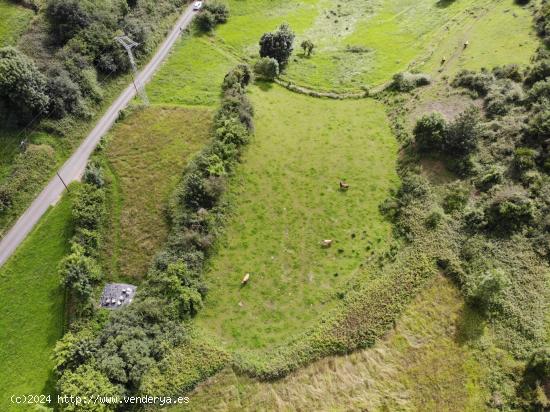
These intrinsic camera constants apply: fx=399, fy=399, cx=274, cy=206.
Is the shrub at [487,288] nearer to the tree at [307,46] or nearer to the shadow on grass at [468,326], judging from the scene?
the shadow on grass at [468,326]

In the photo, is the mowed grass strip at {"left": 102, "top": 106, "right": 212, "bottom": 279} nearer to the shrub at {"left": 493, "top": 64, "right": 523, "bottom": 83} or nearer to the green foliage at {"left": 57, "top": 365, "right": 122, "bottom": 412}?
the green foliage at {"left": 57, "top": 365, "right": 122, "bottom": 412}

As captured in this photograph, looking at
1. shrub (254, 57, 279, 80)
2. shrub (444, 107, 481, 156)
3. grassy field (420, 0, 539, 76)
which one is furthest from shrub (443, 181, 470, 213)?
shrub (254, 57, 279, 80)

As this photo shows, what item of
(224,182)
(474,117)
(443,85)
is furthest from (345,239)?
(443,85)

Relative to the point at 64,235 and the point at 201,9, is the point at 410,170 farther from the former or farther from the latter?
the point at 201,9

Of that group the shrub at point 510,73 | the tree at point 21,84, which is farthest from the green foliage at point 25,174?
the shrub at point 510,73

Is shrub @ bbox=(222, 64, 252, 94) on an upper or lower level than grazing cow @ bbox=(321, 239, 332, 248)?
upper
